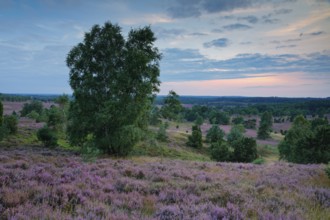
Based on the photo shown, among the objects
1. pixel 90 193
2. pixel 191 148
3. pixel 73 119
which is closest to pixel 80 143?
pixel 73 119

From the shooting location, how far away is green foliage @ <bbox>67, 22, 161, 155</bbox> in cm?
2631

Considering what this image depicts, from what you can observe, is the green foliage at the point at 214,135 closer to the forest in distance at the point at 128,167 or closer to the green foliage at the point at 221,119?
the forest in distance at the point at 128,167

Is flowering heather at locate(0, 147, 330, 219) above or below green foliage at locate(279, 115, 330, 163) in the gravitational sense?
above

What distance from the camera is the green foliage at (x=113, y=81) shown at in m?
26.3

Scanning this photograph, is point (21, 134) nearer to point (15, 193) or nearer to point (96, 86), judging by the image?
point (96, 86)

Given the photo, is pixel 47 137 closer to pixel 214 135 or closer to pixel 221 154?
pixel 221 154

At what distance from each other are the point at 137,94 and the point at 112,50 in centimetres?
516

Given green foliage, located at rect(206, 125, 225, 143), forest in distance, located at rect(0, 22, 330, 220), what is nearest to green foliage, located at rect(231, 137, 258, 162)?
forest in distance, located at rect(0, 22, 330, 220)

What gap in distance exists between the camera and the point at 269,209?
22.3 feet

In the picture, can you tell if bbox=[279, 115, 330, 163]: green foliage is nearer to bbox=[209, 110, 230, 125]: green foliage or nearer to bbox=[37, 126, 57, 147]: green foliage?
bbox=[37, 126, 57, 147]: green foliage

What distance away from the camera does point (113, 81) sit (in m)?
26.9

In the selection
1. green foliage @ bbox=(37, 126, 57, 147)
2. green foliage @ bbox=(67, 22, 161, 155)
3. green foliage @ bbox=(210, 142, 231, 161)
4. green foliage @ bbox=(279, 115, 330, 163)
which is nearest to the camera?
green foliage @ bbox=(67, 22, 161, 155)

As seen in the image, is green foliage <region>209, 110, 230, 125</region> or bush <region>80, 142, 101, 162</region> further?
green foliage <region>209, 110, 230, 125</region>

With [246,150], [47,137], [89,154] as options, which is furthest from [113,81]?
[246,150]
